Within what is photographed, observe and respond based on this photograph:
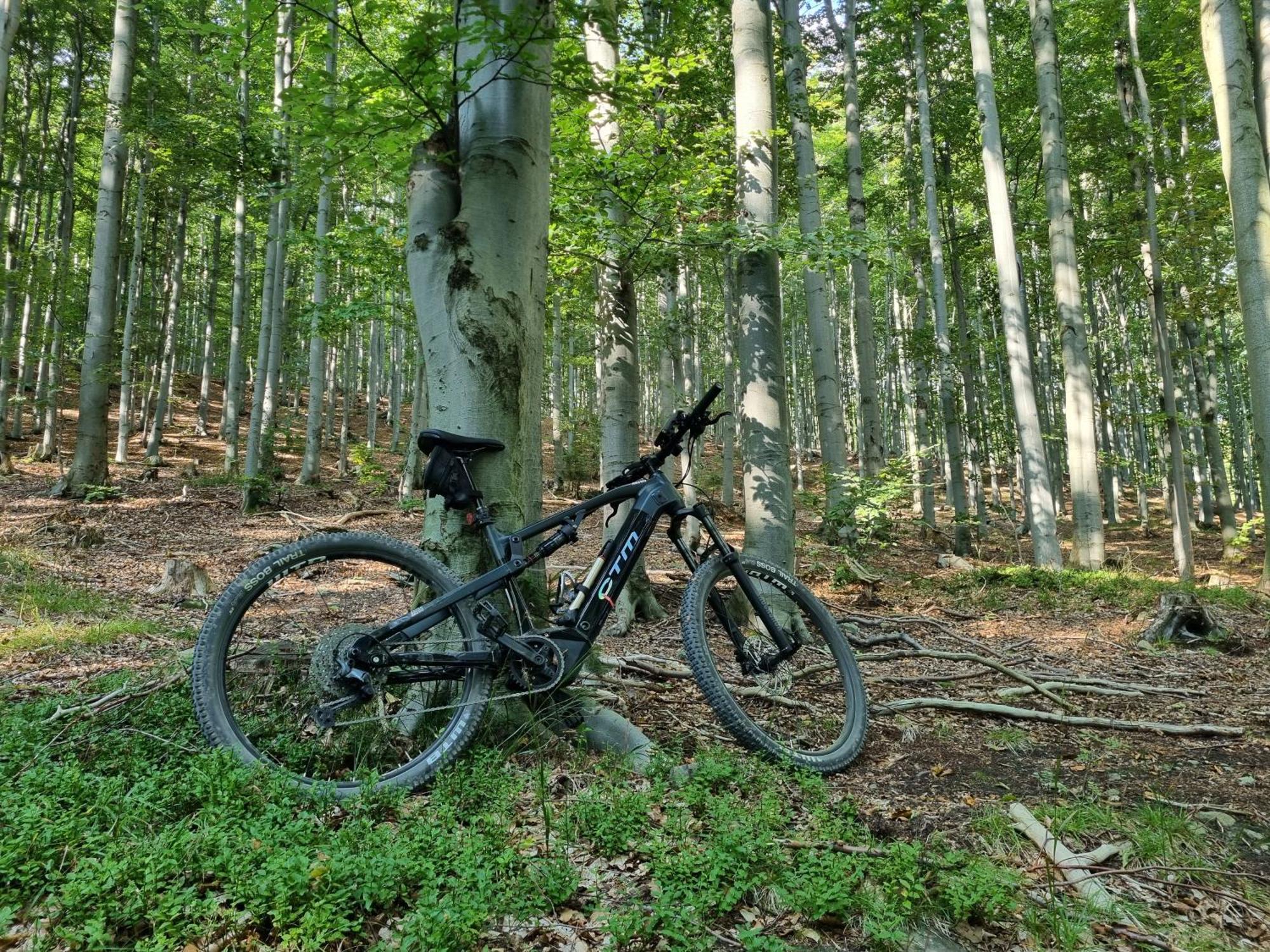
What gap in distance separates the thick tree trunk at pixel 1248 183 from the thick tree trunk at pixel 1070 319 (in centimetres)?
317

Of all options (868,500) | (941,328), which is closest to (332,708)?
(868,500)

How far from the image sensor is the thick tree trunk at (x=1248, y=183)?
22.5ft

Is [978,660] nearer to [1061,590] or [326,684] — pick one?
[326,684]

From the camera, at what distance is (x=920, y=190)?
15961 mm

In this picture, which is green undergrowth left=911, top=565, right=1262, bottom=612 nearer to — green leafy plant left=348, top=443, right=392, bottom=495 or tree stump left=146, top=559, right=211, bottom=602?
tree stump left=146, top=559, right=211, bottom=602

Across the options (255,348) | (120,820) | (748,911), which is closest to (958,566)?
(748,911)

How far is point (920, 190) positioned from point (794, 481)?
44.9 feet

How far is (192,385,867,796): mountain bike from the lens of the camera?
264 centimetres

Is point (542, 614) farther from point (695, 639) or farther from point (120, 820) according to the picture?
point (120, 820)

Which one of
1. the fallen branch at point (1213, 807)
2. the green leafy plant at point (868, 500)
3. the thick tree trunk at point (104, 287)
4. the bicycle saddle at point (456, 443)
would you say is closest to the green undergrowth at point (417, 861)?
the fallen branch at point (1213, 807)

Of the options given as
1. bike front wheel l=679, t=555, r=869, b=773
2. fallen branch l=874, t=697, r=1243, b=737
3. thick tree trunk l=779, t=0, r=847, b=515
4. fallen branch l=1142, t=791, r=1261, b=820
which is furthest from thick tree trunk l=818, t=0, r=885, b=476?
fallen branch l=1142, t=791, r=1261, b=820

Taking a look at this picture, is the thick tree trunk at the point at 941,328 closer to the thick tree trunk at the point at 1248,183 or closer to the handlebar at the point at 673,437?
the thick tree trunk at the point at 1248,183

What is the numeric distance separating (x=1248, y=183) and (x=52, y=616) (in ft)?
36.4

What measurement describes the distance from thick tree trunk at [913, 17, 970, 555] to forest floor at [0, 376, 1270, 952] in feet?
29.8
